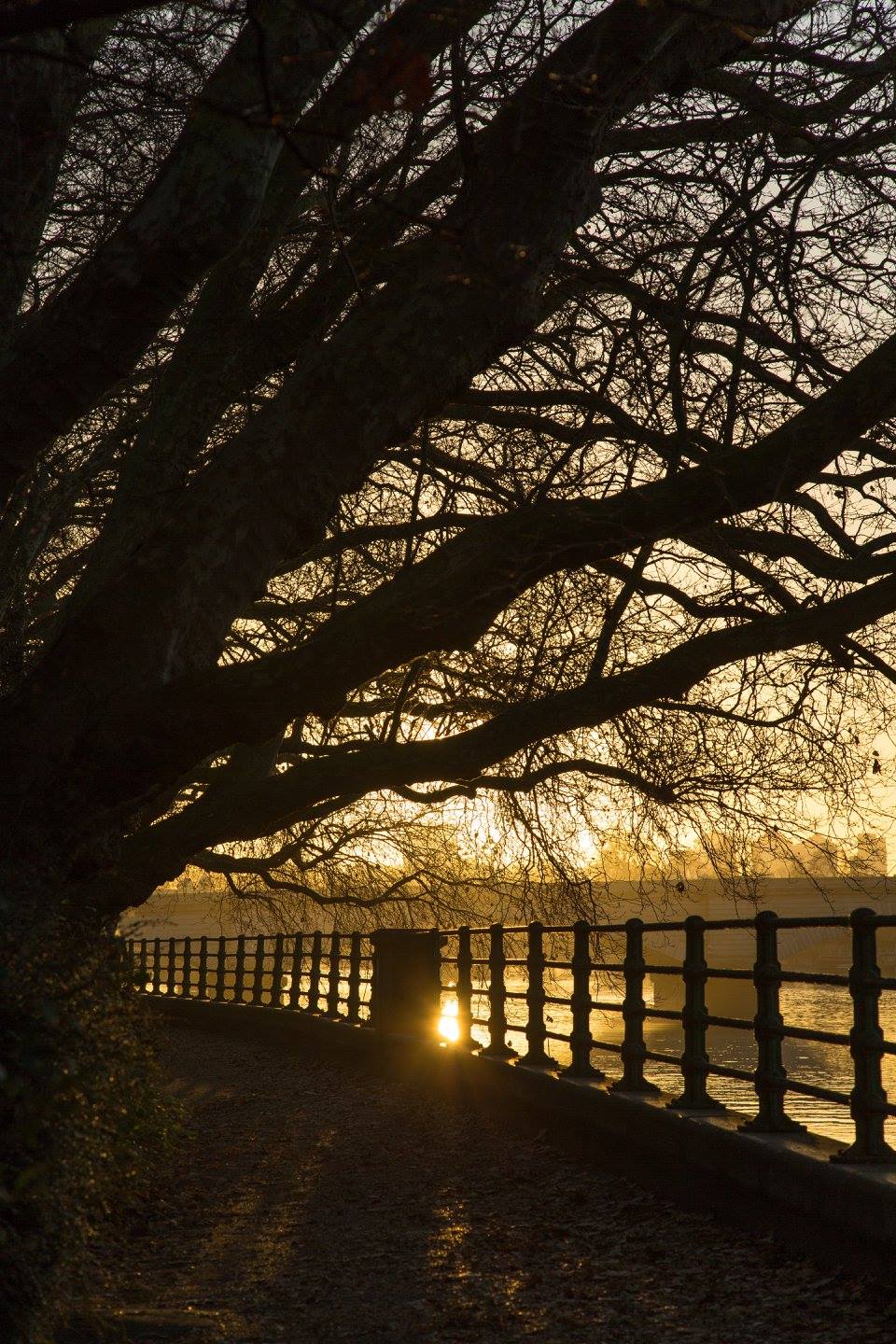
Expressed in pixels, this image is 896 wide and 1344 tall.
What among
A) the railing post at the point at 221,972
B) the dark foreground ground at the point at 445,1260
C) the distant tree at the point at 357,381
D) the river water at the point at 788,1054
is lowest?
the river water at the point at 788,1054

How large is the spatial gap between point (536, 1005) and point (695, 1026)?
11.7 feet

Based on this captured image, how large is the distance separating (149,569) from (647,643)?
21.3 ft

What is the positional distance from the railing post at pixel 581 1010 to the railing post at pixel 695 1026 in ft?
6.26

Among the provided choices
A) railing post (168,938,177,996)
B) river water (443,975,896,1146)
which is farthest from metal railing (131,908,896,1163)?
railing post (168,938,177,996)

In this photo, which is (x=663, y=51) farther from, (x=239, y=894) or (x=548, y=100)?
(x=239, y=894)

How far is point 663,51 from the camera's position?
7211mm

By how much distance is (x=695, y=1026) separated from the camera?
25.0 ft

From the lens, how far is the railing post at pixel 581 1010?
9.68 metres

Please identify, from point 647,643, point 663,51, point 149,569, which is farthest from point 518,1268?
point 647,643

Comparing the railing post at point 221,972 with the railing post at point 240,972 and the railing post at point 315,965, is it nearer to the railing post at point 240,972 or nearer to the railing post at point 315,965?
the railing post at point 240,972

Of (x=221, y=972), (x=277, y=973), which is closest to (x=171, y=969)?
(x=221, y=972)

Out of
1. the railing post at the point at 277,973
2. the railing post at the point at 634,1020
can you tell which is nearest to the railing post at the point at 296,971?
the railing post at the point at 277,973

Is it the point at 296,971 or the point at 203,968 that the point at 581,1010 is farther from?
the point at 203,968

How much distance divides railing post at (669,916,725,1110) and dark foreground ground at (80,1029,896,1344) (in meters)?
0.61
